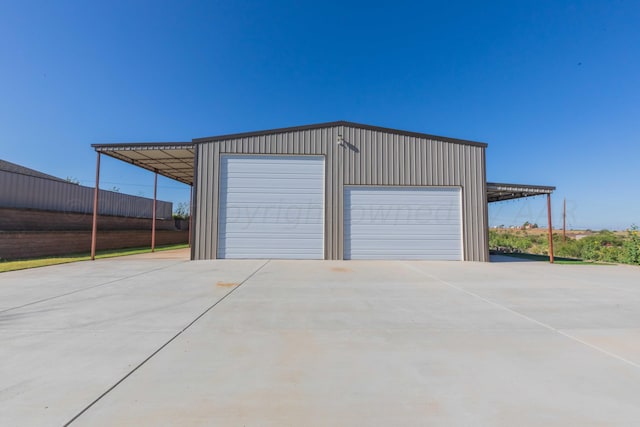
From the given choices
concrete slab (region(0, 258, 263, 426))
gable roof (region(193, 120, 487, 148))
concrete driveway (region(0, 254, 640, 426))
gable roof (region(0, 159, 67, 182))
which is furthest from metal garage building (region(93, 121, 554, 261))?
gable roof (region(0, 159, 67, 182))

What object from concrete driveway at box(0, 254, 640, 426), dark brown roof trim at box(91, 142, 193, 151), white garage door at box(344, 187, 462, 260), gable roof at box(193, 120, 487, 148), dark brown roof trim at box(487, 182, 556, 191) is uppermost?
gable roof at box(193, 120, 487, 148)

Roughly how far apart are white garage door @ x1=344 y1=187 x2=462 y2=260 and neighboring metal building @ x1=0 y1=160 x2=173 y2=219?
40.7ft

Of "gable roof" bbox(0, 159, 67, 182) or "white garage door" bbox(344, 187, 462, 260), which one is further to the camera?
"gable roof" bbox(0, 159, 67, 182)

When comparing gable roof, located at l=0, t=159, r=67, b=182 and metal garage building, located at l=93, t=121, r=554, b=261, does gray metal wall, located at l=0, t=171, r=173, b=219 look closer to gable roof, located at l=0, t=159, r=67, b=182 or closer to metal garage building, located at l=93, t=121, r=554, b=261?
metal garage building, located at l=93, t=121, r=554, b=261

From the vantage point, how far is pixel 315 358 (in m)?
2.48

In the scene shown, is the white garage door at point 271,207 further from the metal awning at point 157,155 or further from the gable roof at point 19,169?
the gable roof at point 19,169

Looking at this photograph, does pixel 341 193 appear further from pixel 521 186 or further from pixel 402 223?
pixel 521 186

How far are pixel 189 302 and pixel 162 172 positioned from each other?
12618mm

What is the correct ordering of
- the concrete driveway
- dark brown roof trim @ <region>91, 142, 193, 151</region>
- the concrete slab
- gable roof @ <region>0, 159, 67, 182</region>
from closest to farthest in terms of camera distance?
the concrete driveway, the concrete slab, dark brown roof trim @ <region>91, 142, 193, 151</region>, gable roof @ <region>0, 159, 67, 182</region>

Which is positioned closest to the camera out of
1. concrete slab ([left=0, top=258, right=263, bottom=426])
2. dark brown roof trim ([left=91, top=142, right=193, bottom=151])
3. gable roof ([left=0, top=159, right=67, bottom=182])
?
concrete slab ([left=0, top=258, right=263, bottom=426])

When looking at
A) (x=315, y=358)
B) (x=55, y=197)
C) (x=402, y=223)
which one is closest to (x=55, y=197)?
(x=55, y=197)

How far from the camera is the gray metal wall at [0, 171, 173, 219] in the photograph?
33.9 ft

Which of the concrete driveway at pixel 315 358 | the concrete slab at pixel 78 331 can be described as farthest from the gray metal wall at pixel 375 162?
the concrete driveway at pixel 315 358

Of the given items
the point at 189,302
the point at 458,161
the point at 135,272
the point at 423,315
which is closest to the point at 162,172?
the point at 135,272
